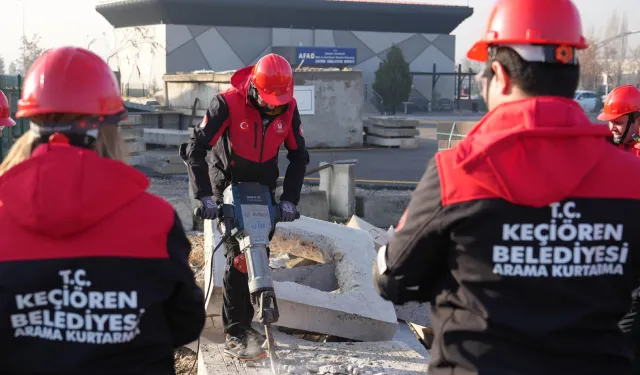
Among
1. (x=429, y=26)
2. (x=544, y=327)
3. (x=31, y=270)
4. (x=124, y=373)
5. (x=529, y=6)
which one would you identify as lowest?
(x=124, y=373)

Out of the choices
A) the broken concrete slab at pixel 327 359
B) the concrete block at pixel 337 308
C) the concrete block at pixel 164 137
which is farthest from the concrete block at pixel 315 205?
the concrete block at pixel 164 137

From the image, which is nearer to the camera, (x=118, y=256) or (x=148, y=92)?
(x=118, y=256)

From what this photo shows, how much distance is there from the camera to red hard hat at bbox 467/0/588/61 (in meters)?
2.25

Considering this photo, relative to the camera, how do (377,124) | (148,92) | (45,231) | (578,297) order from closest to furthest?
1. (45,231)
2. (578,297)
3. (377,124)
4. (148,92)

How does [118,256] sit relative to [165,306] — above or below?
above

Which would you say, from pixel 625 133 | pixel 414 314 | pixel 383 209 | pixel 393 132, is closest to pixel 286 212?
pixel 414 314

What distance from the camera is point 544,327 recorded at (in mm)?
2109

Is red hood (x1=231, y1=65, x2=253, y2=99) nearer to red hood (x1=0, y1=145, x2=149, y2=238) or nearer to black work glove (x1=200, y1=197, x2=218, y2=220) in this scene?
black work glove (x1=200, y1=197, x2=218, y2=220)

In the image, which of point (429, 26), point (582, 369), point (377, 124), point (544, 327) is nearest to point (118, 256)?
point (544, 327)

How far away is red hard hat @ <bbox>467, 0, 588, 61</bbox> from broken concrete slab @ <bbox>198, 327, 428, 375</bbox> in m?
3.05

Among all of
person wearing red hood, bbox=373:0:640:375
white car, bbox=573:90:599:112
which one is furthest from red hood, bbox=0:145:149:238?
white car, bbox=573:90:599:112

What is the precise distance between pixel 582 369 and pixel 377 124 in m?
19.2

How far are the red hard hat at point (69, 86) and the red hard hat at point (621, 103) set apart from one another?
15.5 feet

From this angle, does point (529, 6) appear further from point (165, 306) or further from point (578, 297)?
point (165, 306)
